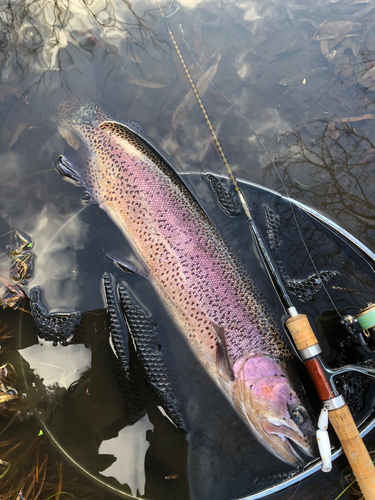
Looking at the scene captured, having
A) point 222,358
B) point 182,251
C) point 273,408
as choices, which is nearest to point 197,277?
point 182,251

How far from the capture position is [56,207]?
9.95ft

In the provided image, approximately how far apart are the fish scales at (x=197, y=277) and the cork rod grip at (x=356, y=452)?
1.25 ft

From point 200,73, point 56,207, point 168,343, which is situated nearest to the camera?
point 168,343

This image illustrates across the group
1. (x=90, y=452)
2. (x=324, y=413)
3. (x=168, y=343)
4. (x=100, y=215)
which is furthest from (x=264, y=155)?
(x=90, y=452)

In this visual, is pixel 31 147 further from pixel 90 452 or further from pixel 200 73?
pixel 90 452

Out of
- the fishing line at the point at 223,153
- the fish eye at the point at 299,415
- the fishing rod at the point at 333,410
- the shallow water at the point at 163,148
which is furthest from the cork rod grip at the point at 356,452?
the fishing line at the point at 223,153

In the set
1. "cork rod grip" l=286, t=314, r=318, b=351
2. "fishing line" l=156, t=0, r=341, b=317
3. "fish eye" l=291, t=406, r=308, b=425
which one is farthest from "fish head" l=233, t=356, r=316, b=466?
"fishing line" l=156, t=0, r=341, b=317

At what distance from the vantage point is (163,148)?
3.18 m

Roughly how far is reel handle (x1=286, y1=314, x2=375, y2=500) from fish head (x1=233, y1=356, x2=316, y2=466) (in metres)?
0.35

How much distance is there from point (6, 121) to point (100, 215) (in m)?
1.47

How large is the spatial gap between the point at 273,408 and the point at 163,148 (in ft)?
8.92

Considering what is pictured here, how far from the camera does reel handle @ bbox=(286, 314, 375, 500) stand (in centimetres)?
198

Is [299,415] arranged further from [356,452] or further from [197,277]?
[197,277]

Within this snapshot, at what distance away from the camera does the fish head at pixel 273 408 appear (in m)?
2.42
